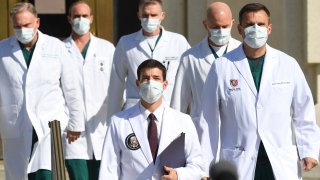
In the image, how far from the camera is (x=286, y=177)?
7.30 meters

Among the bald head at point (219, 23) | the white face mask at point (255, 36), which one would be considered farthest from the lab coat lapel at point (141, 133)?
the bald head at point (219, 23)

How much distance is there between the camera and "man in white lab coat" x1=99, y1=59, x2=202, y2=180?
6.82 metres

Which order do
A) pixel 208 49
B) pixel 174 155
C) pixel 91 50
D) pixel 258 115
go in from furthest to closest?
pixel 91 50, pixel 208 49, pixel 258 115, pixel 174 155

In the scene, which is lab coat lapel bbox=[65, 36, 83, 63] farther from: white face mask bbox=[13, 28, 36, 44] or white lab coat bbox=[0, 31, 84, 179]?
white face mask bbox=[13, 28, 36, 44]

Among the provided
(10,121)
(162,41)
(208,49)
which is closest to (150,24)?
(162,41)

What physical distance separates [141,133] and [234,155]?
748 mm

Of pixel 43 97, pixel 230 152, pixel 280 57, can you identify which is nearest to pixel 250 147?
pixel 230 152

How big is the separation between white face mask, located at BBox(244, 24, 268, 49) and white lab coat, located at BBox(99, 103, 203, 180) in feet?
2.55

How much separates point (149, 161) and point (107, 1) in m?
5.88

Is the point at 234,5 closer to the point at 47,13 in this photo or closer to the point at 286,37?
the point at 286,37

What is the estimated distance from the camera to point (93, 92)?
402 inches

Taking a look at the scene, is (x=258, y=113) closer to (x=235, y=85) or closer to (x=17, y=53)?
(x=235, y=85)

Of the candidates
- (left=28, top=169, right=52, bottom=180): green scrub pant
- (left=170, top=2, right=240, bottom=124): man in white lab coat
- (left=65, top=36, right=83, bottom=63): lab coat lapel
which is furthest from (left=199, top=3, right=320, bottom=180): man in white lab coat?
(left=65, top=36, right=83, bottom=63): lab coat lapel

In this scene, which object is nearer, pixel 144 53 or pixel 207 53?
pixel 207 53
